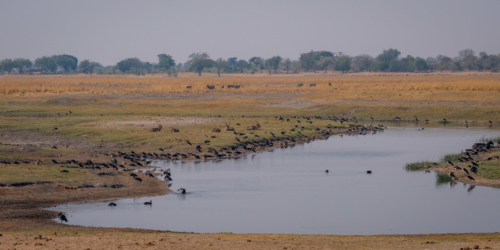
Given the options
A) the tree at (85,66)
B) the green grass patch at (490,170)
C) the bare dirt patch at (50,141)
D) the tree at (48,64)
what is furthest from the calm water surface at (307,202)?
the tree at (48,64)

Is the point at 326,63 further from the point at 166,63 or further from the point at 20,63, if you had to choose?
the point at 20,63

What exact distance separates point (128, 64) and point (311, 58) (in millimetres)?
59241

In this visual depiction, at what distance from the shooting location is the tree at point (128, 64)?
586 ft

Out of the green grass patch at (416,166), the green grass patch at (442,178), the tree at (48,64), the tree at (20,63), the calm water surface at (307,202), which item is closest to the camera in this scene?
the calm water surface at (307,202)

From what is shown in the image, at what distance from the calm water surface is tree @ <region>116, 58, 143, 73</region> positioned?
154257 millimetres

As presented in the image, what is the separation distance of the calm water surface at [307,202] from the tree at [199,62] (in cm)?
13915

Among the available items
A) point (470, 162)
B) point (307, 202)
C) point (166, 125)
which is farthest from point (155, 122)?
point (307, 202)

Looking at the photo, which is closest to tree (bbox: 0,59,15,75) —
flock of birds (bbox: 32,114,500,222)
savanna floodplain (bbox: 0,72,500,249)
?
savanna floodplain (bbox: 0,72,500,249)

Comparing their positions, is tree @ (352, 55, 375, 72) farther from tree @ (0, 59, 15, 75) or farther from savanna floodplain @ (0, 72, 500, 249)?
tree @ (0, 59, 15, 75)

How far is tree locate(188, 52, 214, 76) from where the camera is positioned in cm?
16575

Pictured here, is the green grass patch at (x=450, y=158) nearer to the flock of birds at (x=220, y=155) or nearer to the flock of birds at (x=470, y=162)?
the flock of birds at (x=470, y=162)

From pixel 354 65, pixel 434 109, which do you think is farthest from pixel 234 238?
pixel 354 65

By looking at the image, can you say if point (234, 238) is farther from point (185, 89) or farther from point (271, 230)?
point (185, 89)

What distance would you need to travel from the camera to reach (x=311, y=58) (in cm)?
18100
